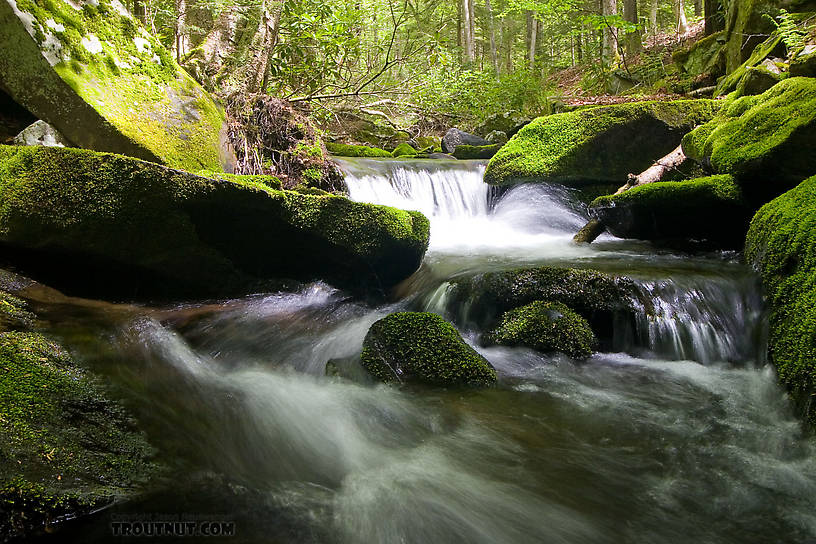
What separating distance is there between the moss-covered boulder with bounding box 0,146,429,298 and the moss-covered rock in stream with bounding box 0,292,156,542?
5.61ft

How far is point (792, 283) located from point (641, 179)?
425 centimetres

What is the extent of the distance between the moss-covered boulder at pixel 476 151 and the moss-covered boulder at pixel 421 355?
10.3m

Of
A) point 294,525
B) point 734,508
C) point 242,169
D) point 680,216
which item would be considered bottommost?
point 734,508

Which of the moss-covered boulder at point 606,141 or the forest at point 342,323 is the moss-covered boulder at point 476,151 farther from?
the forest at point 342,323

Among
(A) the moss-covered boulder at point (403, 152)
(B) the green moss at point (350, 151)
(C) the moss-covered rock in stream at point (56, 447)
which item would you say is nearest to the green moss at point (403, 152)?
(A) the moss-covered boulder at point (403, 152)

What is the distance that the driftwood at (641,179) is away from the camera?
7.13 metres

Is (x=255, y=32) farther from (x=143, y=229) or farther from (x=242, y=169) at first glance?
(x=143, y=229)

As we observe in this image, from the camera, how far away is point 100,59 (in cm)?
498

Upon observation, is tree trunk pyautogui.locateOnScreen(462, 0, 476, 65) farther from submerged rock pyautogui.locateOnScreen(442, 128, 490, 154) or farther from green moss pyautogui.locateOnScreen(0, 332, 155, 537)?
green moss pyautogui.locateOnScreen(0, 332, 155, 537)

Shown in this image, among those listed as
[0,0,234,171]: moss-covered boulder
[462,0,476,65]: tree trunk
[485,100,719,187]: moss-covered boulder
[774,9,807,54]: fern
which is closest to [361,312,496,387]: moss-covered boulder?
[0,0,234,171]: moss-covered boulder

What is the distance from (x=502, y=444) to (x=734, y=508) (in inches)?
42.6

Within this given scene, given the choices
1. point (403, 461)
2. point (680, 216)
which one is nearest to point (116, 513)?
point (403, 461)

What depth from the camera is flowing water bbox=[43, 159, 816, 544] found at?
2.01m

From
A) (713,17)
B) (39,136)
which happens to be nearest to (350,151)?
(39,136)
